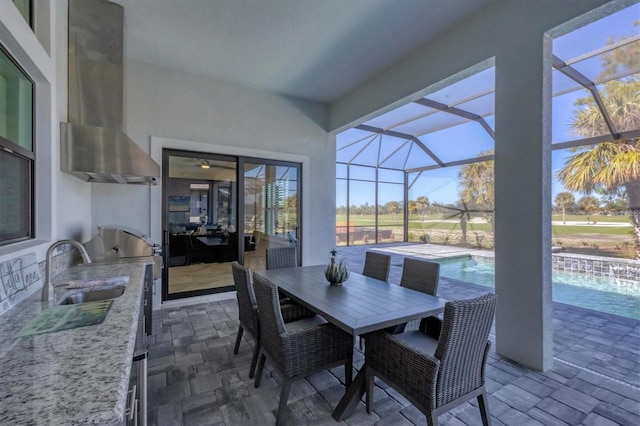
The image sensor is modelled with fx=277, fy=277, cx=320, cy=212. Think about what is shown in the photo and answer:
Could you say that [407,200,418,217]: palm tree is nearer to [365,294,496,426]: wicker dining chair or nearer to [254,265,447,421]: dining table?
[254,265,447,421]: dining table

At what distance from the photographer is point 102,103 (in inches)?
110

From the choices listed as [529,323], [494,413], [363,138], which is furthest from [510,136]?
[363,138]

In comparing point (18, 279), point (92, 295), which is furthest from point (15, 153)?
point (92, 295)

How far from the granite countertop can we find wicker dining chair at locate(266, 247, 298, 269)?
2148 mm

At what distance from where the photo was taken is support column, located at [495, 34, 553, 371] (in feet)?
7.90

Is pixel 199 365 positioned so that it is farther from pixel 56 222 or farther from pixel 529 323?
pixel 529 323

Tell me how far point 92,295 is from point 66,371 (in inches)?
51.6

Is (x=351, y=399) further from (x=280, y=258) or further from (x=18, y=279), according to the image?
(x=18, y=279)

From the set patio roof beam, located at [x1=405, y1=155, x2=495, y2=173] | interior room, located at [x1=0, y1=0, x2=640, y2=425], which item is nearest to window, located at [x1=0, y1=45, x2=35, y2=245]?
interior room, located at [x1=0, y1=0, x2=640, y2=425]

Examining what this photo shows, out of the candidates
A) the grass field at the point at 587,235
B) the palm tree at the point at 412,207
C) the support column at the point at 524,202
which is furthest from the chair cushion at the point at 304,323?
the palm tree at the point at 412,207

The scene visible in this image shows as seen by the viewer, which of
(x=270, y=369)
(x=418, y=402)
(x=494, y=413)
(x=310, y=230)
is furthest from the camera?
(x=310, y=230)

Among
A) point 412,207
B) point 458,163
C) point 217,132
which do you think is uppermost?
point 458,163

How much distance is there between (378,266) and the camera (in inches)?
124

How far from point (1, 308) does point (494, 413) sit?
295 cm
